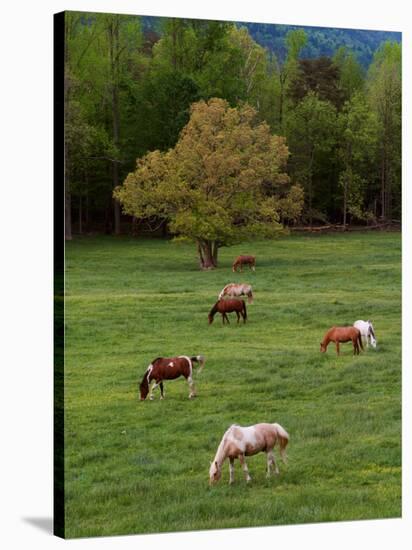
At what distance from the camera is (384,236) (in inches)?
601

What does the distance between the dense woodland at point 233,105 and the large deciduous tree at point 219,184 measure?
0.18ft

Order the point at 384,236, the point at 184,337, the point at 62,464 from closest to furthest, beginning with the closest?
1. the point at 62,464
2. the point at 184,337
3. the point at 384,236

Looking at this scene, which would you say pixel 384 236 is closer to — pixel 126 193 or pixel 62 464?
pixel 126 193

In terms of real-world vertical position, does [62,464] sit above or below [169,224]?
below

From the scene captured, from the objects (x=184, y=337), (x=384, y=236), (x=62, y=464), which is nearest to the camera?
(x=62, y=464)

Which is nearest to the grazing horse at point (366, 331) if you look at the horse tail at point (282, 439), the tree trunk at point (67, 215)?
the horse tail at point (282, 439)

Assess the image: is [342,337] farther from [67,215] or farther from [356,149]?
[67,215]

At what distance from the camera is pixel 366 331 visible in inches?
586

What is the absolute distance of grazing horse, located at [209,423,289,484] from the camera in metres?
13.6

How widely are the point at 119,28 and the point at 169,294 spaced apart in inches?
110

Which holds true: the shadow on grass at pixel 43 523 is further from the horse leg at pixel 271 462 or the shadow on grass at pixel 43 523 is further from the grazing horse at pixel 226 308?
the grazing horse at pixel 226 308

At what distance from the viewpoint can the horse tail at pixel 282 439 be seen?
14031 millimetres

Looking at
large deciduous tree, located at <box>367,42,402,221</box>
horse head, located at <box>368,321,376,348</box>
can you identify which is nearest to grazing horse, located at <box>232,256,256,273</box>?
horse head, located at <box>368,321,376,348</box>

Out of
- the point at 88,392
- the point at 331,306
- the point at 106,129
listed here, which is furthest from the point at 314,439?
the point at 106,129
